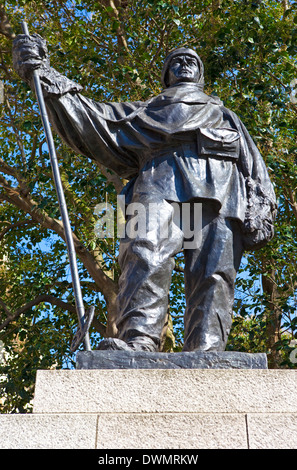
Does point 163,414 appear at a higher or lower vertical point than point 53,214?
lower

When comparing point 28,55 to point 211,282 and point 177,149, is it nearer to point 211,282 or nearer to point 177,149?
point 177,149

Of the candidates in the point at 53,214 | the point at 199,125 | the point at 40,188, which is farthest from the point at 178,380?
the point at 40,188

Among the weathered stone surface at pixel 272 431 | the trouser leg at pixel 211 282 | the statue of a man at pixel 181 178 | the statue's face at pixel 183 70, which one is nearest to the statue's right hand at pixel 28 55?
the statue of a man at pixel 181 178

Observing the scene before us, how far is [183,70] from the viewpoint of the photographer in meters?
6.03

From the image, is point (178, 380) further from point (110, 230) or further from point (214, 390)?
point (110, 230)

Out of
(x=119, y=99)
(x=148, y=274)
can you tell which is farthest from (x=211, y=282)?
(x=119, y=99)

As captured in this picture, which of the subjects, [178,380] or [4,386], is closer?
[178,380]

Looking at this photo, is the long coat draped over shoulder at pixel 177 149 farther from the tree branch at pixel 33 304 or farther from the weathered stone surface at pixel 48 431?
the tree branch at pixel 33 304

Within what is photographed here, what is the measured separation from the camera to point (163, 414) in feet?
Result: 12.8

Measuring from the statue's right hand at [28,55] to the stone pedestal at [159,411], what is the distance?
2326mm

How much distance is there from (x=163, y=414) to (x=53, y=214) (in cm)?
775

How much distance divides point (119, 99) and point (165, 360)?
7.73 m

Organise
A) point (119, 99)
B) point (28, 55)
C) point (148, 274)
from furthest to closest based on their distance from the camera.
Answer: point (119, 99) → point (28, 55) → point (148, 274)
